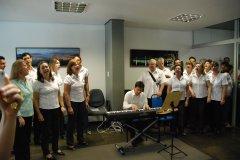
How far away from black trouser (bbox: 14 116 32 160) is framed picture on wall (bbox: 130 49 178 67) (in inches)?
153

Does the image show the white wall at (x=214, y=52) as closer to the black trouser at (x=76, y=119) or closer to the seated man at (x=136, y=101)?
the seated man at (x=136, y=101)

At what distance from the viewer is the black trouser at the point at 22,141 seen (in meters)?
2.73

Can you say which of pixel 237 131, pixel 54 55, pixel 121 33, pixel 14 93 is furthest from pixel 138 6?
pixel 14 93

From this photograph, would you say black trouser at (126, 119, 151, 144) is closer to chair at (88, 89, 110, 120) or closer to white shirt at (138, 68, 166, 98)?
white shirt at (138, 68, 166, 98)

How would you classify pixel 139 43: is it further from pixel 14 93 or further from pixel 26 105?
pixel 14 93

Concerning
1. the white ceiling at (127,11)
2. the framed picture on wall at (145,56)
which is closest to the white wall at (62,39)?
the white ceiling at (127,11)

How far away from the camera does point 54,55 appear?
18.1ft

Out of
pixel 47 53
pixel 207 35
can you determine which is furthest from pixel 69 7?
pixel 207 35

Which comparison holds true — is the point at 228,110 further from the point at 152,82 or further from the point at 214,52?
the point at 214,52

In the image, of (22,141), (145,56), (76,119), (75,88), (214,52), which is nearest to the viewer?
(22,141)

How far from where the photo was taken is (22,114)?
2803 mm

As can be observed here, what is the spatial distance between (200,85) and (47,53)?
366 cm

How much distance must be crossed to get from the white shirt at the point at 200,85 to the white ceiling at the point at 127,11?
1382mm

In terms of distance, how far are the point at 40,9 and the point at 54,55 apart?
1.48m
